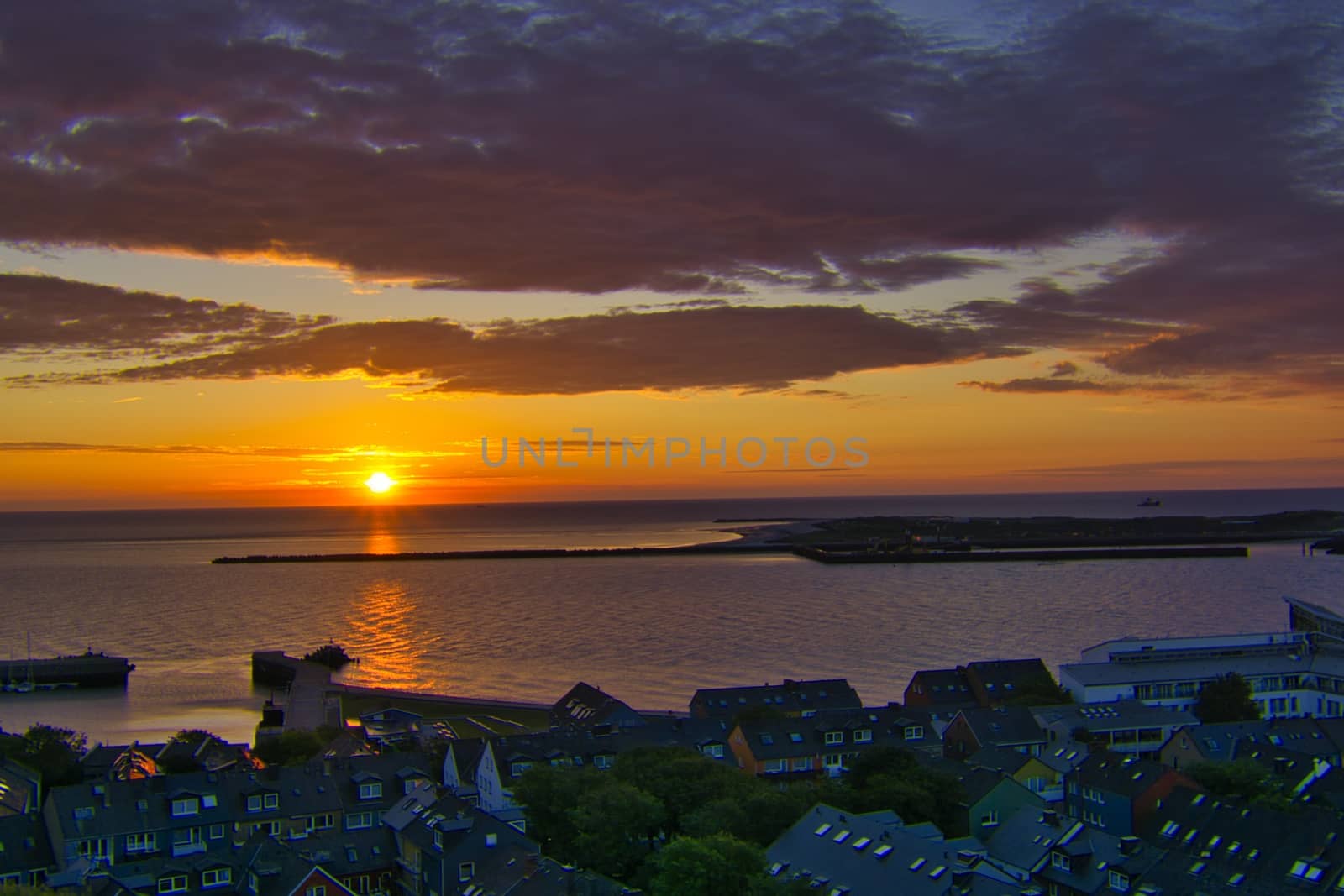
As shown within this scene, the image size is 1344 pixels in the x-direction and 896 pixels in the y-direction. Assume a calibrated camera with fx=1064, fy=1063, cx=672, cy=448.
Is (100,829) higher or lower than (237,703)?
higher

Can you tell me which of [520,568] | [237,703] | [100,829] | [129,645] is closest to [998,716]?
[100,829]

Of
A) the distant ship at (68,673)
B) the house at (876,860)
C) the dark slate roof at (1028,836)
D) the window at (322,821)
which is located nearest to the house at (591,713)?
the window at (322,821)

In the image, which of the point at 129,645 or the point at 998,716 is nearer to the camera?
the point at 998,716

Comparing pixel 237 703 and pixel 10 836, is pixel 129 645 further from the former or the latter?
pixel 10 836

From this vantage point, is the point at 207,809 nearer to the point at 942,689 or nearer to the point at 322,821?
the point at 322,821

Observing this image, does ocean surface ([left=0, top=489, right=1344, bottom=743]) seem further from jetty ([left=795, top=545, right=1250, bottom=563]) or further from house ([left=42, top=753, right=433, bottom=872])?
house ([left=42, top=753, right=433, bottom=872])

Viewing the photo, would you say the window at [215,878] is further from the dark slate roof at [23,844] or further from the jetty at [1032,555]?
the jetty at [1032,555]

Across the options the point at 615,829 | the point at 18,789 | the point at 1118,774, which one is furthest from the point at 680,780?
the point at 18,789
